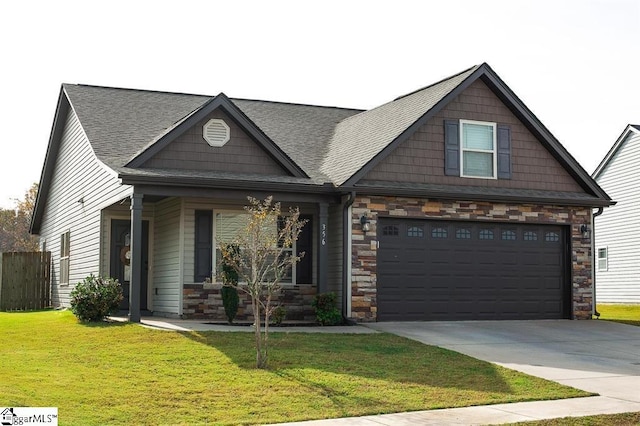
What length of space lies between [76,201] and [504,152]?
38.5ft

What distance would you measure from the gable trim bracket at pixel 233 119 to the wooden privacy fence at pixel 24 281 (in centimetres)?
1092

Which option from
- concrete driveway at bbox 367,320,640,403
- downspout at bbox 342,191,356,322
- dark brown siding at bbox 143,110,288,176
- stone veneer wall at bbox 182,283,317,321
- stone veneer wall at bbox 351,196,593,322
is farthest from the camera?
stone veneer wall at bbox 182,283,317,321

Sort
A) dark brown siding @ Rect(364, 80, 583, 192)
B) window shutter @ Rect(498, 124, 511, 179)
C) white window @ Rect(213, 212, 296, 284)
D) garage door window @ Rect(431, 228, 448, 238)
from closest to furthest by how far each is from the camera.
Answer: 1. white window @ Rect(213, 212, 296, 284)
2. dark brown siding @ Rect(364, 80, 583, 192)
3. garage door window @ Rect(431, 228, 448, 238)
4. window shutter @ Rect(498, 124, 511, 179)

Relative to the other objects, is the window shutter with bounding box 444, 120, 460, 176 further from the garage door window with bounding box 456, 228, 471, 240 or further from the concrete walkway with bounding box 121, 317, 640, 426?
the concrete walkway with bounding box 121, 317, 640, 426

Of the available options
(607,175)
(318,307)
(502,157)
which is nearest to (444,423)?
(318,307)

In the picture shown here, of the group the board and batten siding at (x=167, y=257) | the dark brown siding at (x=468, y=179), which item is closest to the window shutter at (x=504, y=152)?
the dark brown siding at (x=468, y=179)

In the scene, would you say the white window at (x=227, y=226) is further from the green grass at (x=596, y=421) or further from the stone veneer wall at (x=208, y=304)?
the green grass at (x=596, y=421)

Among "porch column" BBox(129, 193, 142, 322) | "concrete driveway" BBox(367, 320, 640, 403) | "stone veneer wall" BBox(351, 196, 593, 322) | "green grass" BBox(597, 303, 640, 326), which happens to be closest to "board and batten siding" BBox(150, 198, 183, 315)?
"porch column" BBox(129, 193, 142, 322)

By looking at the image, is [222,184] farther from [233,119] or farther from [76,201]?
[76,201]

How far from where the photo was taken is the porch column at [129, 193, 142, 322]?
16.7 meters

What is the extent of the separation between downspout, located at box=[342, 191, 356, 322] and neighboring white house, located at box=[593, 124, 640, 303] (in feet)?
54.6

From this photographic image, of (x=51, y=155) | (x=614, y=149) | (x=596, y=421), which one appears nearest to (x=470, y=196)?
(x=596, y=421)

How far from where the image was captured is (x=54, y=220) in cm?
2773

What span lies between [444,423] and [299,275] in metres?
10.6
